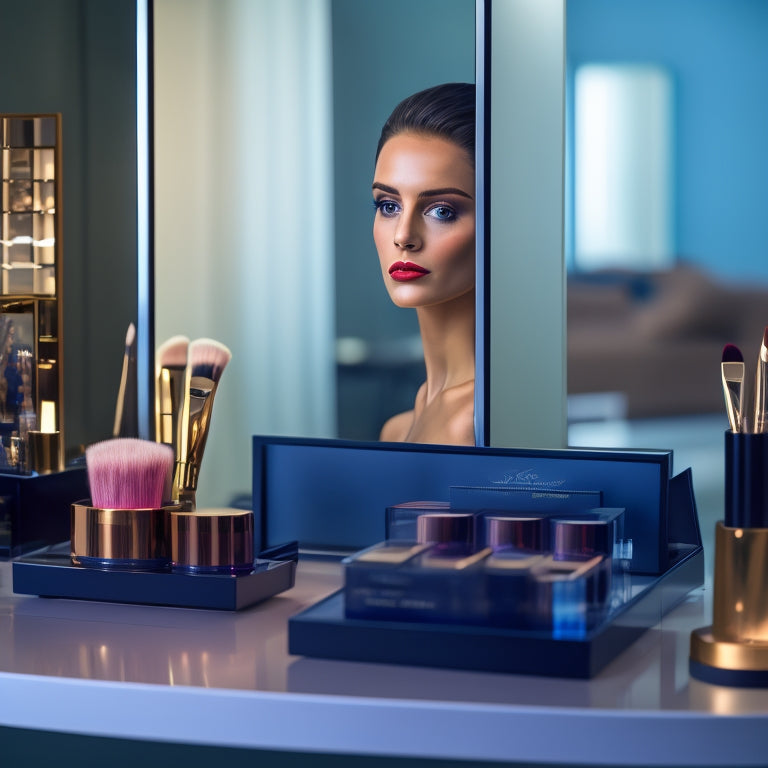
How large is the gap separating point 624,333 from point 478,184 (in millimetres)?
1669

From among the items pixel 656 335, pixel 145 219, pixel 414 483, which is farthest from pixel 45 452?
pixel 656 335

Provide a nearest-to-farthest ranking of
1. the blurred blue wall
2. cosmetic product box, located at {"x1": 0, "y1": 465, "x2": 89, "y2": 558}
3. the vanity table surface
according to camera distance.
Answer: the vanity table surface
cosmetic product box, located at {"x1": 0, "y1": 465, "x2": 89, "y2": 558}
the blurred blue wall

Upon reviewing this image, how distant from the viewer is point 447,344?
1155 mm

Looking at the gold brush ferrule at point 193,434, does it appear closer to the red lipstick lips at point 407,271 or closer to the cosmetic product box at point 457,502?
the cosmetic product box at point 457,502

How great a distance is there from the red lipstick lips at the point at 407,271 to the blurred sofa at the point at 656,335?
1633 mm

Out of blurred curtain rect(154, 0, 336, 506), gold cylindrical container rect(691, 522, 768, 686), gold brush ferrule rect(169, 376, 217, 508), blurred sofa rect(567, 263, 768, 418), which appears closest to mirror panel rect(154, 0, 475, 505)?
blurred curtain rect(154, 0, 336, 506)

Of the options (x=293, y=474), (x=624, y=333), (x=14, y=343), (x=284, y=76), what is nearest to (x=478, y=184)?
(x=284, y=76)

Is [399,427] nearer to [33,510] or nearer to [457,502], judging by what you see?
[457,502]

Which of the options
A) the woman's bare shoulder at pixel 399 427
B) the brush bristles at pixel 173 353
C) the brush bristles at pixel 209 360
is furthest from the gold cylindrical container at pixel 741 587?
the brush bristles at pixel 173 353

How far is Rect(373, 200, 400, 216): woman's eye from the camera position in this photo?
115 centimetres

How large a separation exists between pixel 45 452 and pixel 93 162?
346 millimetres

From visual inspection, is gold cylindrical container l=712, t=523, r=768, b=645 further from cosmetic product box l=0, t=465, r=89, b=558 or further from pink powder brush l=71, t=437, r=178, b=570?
cosmetic product box l=0, t=465, r=89, b=558

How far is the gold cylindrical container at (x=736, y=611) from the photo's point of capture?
70 centimetres

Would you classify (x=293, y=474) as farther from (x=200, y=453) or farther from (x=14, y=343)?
(x=14, y=343)
